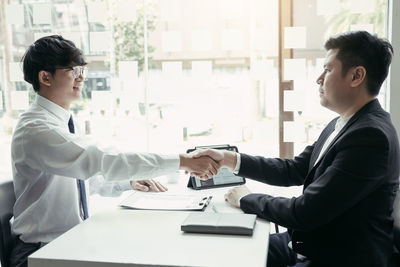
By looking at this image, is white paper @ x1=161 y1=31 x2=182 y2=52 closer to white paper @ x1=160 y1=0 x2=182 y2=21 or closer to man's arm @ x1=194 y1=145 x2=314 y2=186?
white paper @ x1=160 y1=0 x2=182 y2=21

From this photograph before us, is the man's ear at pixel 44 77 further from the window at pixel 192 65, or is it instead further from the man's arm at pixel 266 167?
the window at pixel 192 65

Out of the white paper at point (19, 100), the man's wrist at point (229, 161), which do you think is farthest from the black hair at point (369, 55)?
the white paper at point (19, 100)

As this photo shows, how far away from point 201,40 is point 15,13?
56.6 inches

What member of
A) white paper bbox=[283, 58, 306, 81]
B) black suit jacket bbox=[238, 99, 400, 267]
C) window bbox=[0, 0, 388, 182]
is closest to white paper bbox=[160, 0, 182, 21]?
window bbox=[0, 0, 388, 182]

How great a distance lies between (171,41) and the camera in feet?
9.48

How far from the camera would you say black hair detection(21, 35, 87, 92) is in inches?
73.5

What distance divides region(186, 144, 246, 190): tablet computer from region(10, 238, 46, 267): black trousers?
2.68ft

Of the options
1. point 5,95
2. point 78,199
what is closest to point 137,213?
point 78,199

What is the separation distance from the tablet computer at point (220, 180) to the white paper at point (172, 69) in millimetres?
863

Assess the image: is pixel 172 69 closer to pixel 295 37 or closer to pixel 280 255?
pixel 295 37

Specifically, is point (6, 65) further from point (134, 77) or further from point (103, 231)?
point (103, 231)

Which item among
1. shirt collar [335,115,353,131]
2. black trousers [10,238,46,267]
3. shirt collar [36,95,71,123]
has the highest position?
shirt collar [36,95,71,123]

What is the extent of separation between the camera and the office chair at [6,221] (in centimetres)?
172

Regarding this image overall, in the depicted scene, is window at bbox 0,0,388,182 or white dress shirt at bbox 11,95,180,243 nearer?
white dress shirt at bbox 11,95,180,243
